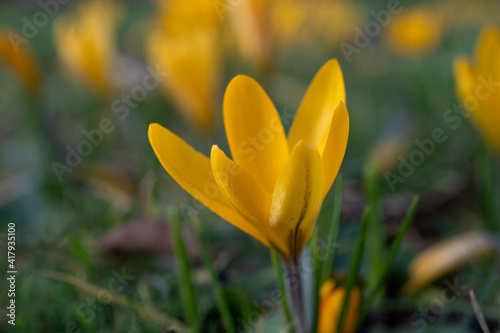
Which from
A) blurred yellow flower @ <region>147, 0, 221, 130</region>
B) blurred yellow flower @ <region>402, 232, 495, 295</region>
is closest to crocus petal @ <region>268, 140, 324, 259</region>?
blurred yellow flower @ <region>402, 232, 495, 295</region>

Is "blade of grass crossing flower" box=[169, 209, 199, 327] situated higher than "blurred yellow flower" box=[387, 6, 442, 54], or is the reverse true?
"blade of grass crossing flower" box=[169, 209, 199, 327]

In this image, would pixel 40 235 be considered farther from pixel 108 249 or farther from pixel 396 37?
pixel 396 37

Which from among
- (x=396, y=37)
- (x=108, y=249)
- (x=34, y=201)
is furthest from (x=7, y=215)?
(x=396, y=37)

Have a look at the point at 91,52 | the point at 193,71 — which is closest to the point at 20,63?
the point at 91,52

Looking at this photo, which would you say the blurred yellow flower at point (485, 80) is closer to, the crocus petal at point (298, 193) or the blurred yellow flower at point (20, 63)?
the crocus petal at point (298, 193)

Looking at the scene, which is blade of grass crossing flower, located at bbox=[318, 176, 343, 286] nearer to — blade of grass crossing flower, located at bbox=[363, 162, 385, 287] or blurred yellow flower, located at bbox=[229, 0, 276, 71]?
blade of grass crossing flower, located at bbox=[363, 162, 385, 287]

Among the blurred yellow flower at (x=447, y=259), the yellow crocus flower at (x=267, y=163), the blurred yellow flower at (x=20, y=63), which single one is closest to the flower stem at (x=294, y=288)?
the yellow crocus flower at (x=267, y=163)
